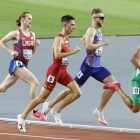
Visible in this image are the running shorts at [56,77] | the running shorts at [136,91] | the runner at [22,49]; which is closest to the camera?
the running shorts at [136,91]

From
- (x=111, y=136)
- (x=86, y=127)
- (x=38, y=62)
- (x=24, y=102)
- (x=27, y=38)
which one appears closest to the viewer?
(x=111, y=136)

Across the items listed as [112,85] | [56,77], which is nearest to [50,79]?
[56,77]

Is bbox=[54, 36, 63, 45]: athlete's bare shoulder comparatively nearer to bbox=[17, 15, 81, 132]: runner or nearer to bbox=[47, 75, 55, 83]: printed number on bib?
bbox=[17, 15, 81, 132]: runner

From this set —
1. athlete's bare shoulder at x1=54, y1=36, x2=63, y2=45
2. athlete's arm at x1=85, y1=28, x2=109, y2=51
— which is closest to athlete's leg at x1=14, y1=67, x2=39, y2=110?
athlete's bare shoulder at x1=54, y1=36, x2=63, y2=45

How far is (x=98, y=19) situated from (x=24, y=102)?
3013mm

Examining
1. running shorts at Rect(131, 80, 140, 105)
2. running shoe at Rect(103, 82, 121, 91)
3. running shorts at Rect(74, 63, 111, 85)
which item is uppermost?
running shorts at Rect(74, 63, 111, 85)

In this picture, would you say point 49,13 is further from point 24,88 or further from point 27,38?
point 27,38

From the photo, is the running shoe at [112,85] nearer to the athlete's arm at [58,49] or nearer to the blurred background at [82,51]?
the blurred background at [82,51]

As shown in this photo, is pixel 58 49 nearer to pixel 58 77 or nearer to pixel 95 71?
pixel 58 77

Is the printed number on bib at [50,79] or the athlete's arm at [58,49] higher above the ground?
the athlete's arm at [58,49]

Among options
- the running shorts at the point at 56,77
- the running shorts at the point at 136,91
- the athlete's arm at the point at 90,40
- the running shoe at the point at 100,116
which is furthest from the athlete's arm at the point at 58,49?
the running shoe at the point at 100,116

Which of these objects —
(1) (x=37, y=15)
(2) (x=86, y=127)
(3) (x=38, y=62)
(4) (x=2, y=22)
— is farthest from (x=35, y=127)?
(1) (x=37, y=15)

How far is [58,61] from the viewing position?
332 inches

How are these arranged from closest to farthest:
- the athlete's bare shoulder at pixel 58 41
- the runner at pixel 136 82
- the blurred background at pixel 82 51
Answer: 1. the runner at pixel 136 82
2. the athlete's bare shoulder at pixel 58 41
3. the blurred background at pixel 82 51
